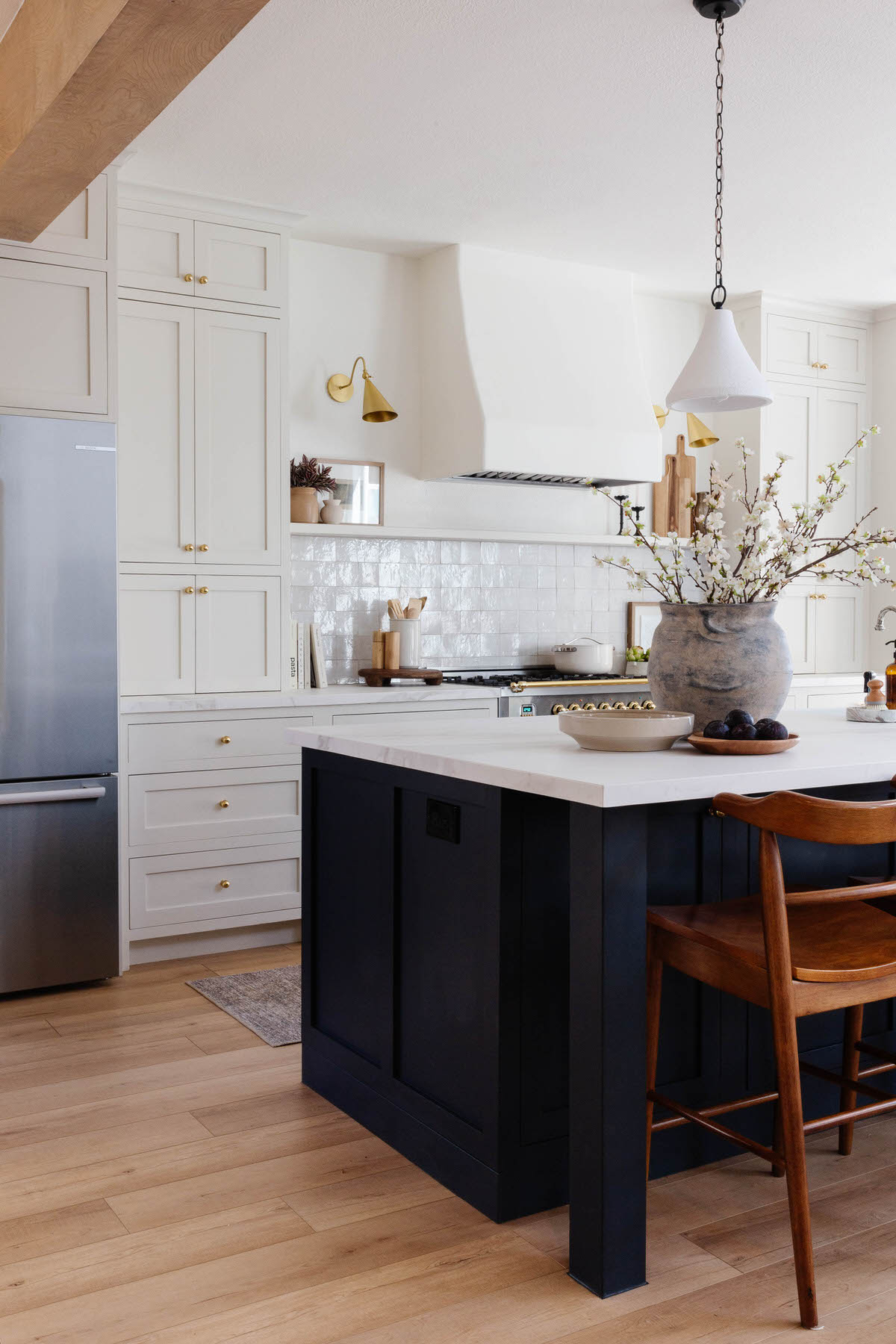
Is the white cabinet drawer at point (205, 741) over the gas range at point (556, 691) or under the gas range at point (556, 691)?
under

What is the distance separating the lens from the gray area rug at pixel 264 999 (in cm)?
349

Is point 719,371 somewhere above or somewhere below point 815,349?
below

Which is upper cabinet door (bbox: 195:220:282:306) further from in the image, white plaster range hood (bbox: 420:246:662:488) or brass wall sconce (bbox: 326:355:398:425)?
white plaster range hood (bbox: 420:246:662:488)

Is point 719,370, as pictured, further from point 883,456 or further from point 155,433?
point 883,456

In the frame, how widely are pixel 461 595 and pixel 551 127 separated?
7.33ft

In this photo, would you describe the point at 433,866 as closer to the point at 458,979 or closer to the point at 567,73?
the point at 458,979

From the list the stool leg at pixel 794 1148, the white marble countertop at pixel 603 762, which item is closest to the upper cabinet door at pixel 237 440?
the white marble countertop at pixel 603 762

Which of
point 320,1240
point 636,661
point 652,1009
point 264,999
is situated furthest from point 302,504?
point 320,1240

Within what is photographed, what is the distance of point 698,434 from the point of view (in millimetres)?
5914

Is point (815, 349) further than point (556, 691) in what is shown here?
Yes

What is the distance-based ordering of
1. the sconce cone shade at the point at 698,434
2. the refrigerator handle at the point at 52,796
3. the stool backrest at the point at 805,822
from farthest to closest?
the sconce cone shade at the point at 698,434, the refrigerator handle at the point at 52,796, the stool backrest at the point at 805,822

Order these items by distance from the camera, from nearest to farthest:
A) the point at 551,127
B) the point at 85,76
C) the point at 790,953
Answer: the point at 790,953, the point at 85,76, the point at 551,127

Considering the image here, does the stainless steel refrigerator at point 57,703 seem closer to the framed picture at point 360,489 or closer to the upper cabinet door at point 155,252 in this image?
the upper cabinet door at point 155,252

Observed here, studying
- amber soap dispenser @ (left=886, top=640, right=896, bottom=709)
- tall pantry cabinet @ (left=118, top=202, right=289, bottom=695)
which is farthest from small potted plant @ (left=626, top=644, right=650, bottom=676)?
amber soap dispenser @ (left=886, top=640, right=896, bottom=709)
